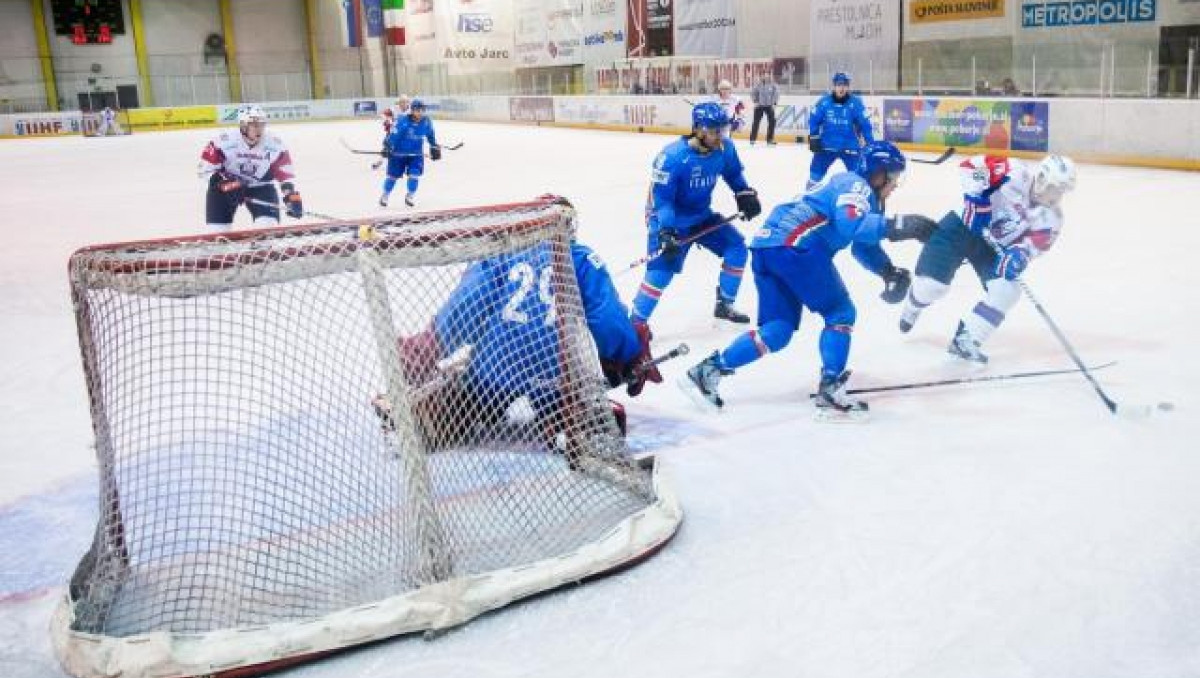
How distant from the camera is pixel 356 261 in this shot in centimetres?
287

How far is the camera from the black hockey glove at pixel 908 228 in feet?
14.1

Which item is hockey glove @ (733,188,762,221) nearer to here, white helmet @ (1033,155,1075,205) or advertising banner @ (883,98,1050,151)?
white helmet @ (1033,155,1075,205)

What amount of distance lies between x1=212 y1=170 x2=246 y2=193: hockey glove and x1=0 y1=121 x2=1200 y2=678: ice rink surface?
1332mm

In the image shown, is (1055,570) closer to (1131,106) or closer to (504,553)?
(504,553)

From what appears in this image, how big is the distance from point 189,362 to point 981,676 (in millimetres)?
3784

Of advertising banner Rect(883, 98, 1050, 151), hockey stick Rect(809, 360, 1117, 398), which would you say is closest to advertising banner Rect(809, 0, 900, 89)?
advertising banner Rect(883, 98, 1050, 151)

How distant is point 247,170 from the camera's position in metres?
7.73

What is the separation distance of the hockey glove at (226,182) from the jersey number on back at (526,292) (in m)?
4.81

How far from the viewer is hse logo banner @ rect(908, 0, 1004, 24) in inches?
660

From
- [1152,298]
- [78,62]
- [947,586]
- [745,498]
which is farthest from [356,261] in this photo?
[78,62]

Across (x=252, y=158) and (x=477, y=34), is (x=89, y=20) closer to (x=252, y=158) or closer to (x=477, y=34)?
(x=477, y=34)

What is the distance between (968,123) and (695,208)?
10.1 metres

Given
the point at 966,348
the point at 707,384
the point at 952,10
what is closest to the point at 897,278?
the point at 966,348

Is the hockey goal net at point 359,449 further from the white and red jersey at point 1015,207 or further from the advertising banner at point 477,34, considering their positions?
the advertising banner at point 477,34
